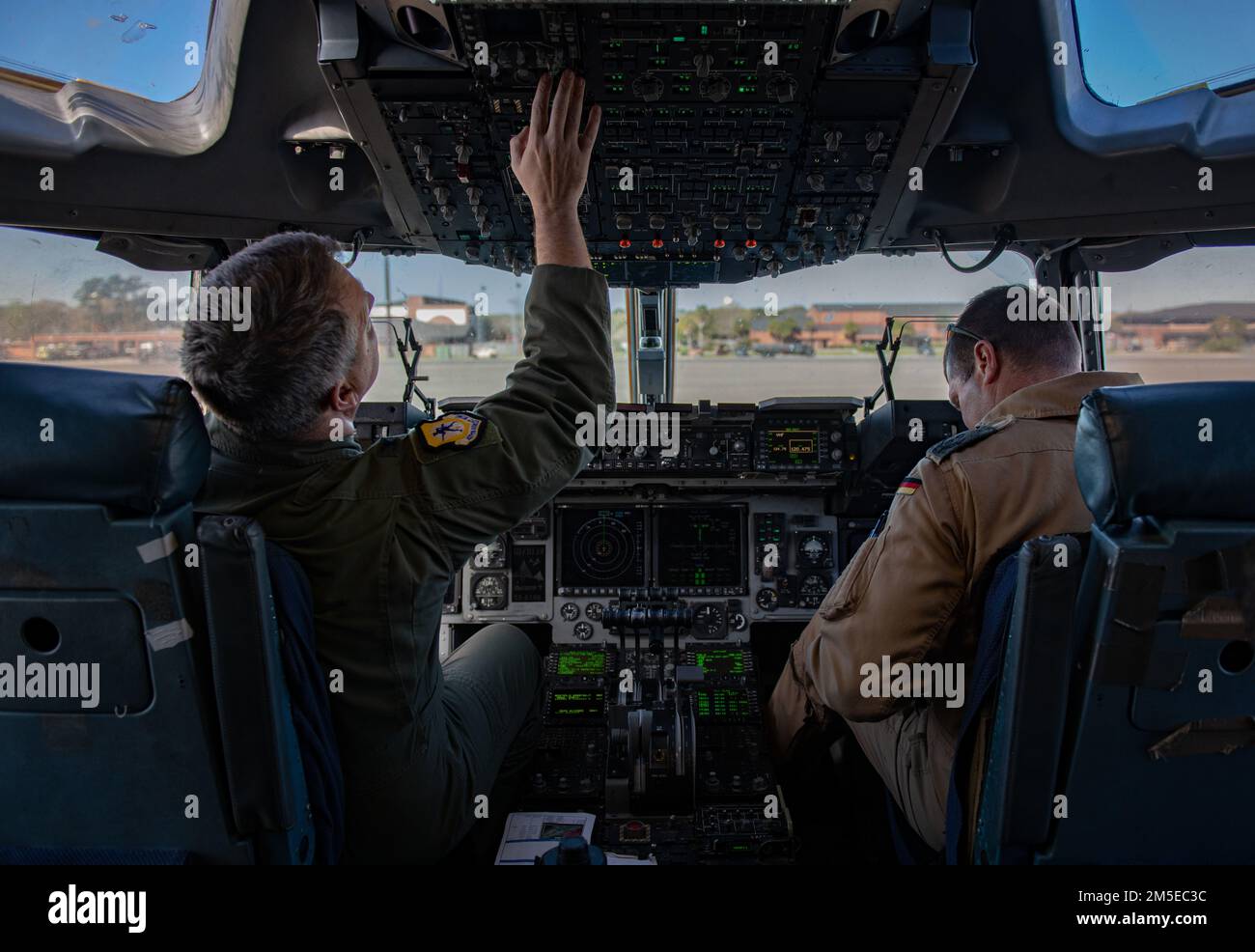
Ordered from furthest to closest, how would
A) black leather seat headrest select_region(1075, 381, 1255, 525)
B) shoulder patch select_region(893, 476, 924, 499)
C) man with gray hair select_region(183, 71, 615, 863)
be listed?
shoulder patch select_region(893, 476, 924, 499) → man with gray hair select_region(183, 71, 615, 863) → black leather seat headrest select_region(1075, 381, 1255, 525)

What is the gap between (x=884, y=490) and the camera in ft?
9.98

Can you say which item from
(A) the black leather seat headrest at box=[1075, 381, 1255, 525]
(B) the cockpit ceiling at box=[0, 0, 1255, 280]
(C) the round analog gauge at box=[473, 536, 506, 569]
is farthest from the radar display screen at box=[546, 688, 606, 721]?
(A) the black leather seat headrest at box=[1075, 381, 1255, 525]

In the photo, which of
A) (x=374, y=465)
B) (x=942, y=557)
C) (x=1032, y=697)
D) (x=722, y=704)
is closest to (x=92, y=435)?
(x=374, y=465)

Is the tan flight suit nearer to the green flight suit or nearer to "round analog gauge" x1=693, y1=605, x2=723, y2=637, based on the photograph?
the green flight suit

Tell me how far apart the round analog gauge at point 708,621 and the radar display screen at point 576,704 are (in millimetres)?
511

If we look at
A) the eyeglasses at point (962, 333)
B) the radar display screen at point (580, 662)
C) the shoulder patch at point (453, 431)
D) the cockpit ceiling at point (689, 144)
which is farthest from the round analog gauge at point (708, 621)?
the shoulder patch at point (453, 431)

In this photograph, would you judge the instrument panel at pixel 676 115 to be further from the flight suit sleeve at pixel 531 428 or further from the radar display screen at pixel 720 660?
the radar display screen at pixel 720 660

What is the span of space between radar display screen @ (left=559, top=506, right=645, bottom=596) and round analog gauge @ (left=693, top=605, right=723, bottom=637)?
27 centimetres

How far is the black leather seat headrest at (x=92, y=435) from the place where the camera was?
93cm

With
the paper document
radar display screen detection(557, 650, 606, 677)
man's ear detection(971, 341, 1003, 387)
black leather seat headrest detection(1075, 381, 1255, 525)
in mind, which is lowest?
the paper document

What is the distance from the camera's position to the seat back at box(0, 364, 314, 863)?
946 millimetres

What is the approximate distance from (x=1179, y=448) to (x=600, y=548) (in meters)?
2.41

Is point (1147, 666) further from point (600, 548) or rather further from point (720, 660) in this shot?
point (600, 548)

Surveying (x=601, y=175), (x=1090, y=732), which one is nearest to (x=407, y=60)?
(x=601, y=175)
